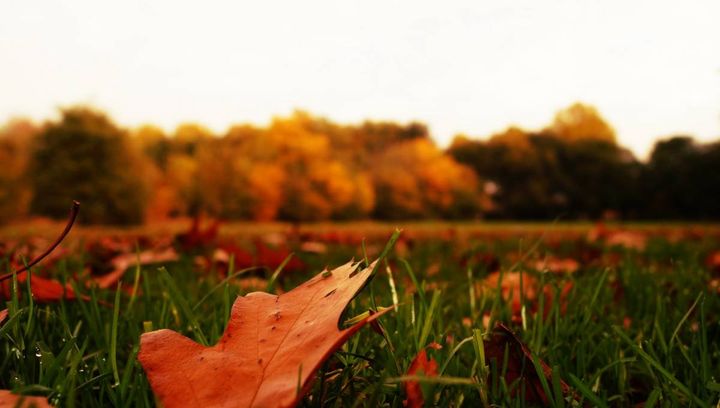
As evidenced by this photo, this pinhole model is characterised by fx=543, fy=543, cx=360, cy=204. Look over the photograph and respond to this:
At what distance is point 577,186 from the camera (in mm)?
36688

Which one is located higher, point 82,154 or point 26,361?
point 82,154

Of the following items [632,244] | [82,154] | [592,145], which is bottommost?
[632,244]

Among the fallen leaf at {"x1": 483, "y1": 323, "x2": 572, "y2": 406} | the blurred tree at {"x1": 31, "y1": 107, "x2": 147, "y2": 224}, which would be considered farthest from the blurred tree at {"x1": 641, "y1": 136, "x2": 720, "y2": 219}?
the fallen leaf at {"x1": 483, "y1": 323, "x2": 572, "y2": 406}

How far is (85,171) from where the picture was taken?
15.4 meters

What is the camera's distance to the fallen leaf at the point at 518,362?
1.71 ft

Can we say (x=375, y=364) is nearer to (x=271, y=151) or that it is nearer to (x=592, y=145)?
(x=271, y=151)

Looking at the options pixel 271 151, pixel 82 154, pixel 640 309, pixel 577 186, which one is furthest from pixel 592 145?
pixel 640 309

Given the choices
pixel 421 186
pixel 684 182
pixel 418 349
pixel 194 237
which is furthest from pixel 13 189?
pixel 684 182

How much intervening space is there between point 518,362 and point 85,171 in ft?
55.2

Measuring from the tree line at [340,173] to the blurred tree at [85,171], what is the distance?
34 millimetres

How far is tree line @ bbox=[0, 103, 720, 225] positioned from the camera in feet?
51.0

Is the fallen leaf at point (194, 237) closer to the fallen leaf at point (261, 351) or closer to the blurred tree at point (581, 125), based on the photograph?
the fallen leaf at point (261, 351)

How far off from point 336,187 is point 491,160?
15389 millimetres

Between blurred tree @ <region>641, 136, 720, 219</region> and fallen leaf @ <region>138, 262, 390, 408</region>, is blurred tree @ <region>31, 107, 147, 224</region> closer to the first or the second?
fallen leaf @ <region>138, 262, 390, 408</region>
